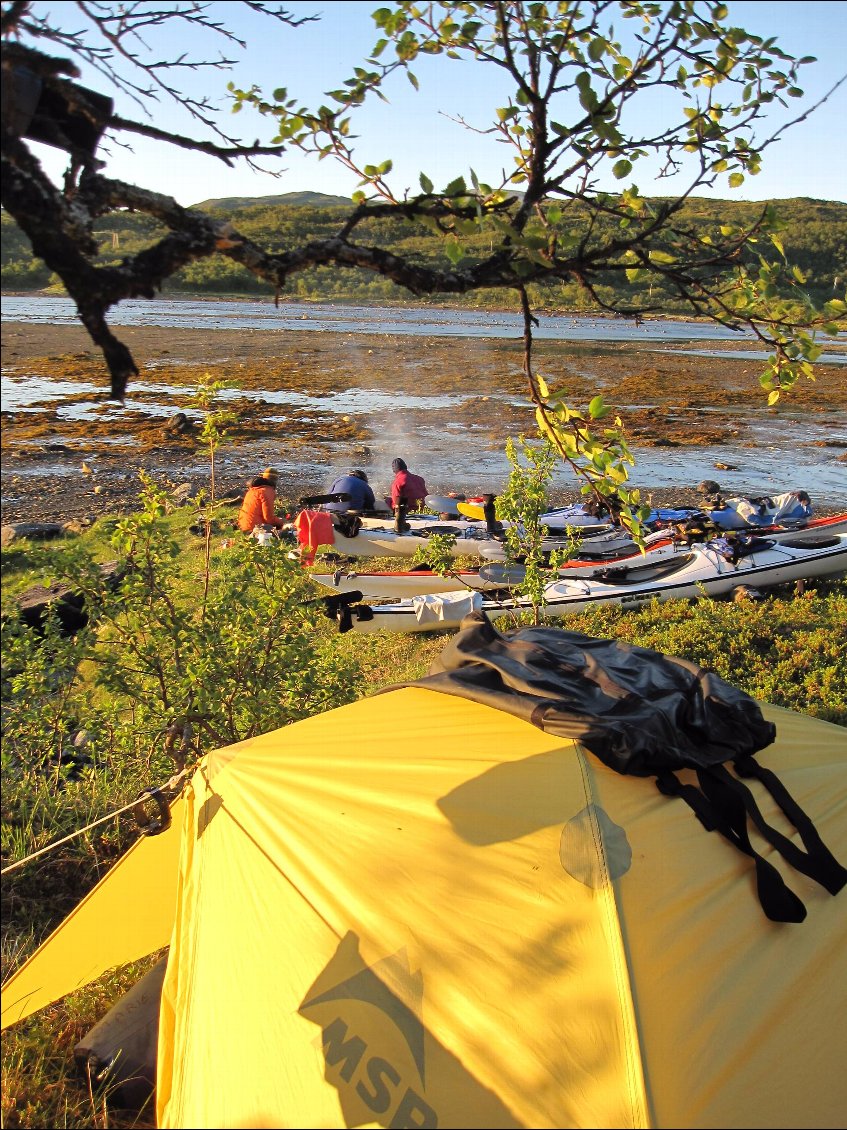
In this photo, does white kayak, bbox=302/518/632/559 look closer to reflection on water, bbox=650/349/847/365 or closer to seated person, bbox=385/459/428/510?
seated person, bbox=385/459/428/510

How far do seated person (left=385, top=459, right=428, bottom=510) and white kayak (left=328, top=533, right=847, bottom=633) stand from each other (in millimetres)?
2887

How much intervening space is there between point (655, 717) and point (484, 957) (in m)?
1.15

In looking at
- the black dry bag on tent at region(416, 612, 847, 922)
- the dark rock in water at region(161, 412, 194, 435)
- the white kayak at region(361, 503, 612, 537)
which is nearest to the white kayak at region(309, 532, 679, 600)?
the white kayak at region(361, 503, 612, 537)

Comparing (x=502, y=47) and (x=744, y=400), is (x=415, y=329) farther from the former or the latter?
(x=502, y=47)

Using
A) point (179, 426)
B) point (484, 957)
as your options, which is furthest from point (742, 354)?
point (484, 957)

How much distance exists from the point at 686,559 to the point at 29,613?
813cm

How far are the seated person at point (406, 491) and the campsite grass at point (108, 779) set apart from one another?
10.5 feet

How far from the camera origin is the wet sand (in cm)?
1902

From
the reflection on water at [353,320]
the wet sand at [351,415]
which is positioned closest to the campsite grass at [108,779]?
the wet sand at [351,415]

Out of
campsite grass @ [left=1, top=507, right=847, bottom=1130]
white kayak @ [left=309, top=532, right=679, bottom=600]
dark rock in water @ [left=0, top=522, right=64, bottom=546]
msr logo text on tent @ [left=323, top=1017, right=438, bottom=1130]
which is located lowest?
dark rock in water @ [left=0, top=522, right=64, bottom=546]

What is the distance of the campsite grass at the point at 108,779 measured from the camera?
344cm

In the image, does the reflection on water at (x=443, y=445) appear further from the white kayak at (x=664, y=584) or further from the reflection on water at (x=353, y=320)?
the reflection on water at (x=353, y=320)

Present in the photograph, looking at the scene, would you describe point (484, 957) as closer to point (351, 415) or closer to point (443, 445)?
point (443, 445)

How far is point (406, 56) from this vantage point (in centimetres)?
275
